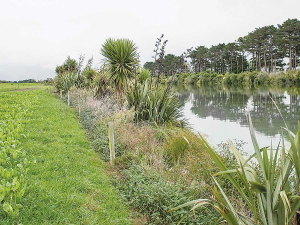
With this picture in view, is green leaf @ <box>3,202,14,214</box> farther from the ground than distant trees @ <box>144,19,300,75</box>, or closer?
closer

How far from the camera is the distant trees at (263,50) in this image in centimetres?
4753

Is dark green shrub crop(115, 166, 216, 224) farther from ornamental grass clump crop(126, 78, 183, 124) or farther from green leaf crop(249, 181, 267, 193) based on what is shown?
ornamental grass clump crop(126, 78, 183, 124)

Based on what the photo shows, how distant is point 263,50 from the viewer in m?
58.2

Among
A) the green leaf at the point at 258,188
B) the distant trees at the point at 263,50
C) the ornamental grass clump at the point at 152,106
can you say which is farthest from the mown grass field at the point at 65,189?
the distant trees at the point at 263,50

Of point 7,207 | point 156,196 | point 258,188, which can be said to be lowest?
point 156,196

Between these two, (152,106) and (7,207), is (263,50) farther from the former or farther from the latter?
(7,207)

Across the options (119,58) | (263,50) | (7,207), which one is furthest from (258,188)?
(263,50)

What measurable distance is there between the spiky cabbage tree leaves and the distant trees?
23519 millimetres

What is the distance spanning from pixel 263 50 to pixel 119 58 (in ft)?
185

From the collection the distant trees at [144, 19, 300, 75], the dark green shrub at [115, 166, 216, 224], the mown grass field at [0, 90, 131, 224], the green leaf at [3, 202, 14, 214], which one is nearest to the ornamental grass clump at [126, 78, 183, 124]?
the mown grass field at [0, 90, 131, 224]

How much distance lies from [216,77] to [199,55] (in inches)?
1025

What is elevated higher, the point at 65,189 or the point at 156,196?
the point at 65,189

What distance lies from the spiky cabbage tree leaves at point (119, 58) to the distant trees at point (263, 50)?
2352 centimetres

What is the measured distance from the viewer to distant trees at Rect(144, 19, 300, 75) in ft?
156
